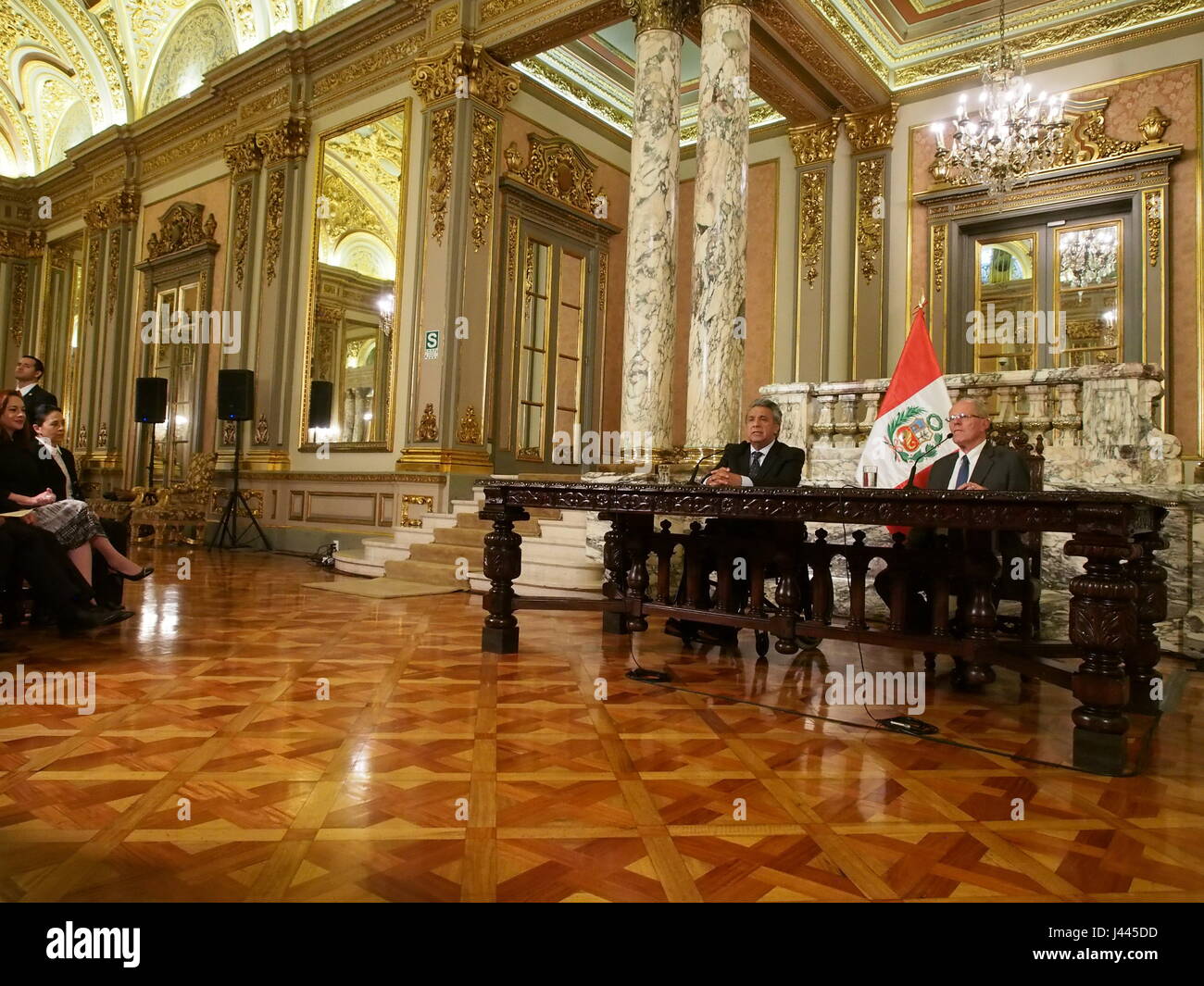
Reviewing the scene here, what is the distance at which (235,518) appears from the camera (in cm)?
891

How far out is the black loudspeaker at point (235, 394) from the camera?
8.78m

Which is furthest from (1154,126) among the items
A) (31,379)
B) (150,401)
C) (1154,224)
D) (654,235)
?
(150,401)

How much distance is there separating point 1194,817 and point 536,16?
24.4 ft

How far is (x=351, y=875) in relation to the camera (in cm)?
143

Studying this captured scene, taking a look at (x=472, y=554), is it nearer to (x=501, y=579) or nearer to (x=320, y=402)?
(x=501, y=579)

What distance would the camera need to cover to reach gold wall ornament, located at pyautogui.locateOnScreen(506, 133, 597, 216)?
8.30 metres

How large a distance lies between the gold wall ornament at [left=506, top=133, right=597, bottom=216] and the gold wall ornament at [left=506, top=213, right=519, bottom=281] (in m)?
0.46

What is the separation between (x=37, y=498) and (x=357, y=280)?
5.22m

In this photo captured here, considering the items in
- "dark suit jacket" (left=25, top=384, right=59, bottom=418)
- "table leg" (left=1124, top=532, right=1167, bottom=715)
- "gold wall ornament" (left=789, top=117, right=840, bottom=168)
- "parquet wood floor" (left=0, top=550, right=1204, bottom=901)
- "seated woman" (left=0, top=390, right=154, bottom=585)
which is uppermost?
"gold wall ornament" (left=789, top=117, right=840, bottom=168)

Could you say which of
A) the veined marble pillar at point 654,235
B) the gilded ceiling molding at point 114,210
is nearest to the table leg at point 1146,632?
the veined marble pillar at point 654,235

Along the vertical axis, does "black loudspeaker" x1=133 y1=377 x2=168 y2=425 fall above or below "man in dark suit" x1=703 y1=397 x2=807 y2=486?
above

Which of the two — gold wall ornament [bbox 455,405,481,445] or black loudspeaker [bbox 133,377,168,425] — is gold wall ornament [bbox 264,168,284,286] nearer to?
black loudspeaker [bbox 133,377,168,425]

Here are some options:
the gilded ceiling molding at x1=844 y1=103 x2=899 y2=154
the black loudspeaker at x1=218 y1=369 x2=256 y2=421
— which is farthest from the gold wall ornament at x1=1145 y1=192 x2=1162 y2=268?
the black loudspeaker at x1=218 y1=369 x2=256 y2=421

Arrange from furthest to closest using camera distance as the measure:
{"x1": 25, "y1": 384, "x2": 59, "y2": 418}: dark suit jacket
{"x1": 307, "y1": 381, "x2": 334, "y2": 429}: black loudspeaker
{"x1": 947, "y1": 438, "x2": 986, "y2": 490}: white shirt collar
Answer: {"x1": 307, "y1": 381, "x2": 334, "y2": 429}: black loudspeaker, {"x1": 25, "y1": 384, "x2": 59, "y2": 418}: dark suit jacket, {"x1": 947, "y1": 438, "x2": 986, "y2": 490}: white shirt collar
